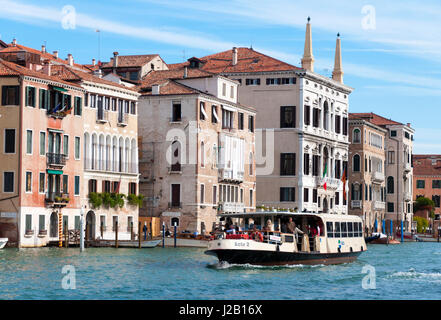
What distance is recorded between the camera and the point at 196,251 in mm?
50969

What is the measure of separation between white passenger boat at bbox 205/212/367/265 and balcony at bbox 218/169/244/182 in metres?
20.4

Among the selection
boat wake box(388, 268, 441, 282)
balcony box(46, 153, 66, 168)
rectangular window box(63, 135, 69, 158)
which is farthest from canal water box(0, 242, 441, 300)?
rectangular window box(63, 135, 69, 158)

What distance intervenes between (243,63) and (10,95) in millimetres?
26947

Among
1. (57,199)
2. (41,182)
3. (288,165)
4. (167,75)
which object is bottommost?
(57,199)

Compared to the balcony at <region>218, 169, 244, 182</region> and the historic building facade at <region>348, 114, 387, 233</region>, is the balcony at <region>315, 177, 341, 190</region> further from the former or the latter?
the balcony at <region>218, 169, 244, 182</region>

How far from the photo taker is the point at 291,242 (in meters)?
37.4

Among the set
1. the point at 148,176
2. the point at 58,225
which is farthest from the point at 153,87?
the point at 58,225

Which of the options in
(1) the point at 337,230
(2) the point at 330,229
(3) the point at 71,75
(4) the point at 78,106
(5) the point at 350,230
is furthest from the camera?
(3) the point at 71,75

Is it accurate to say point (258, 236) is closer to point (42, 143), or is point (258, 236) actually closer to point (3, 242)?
point (3, 242)

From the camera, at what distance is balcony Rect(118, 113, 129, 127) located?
2269 inches

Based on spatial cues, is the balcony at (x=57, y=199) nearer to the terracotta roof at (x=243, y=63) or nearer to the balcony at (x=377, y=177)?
the terracotta roof at (x=243, y=63)

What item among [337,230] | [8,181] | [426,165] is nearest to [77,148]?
[8,181]

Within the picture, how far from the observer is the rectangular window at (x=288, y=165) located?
7312 cm
